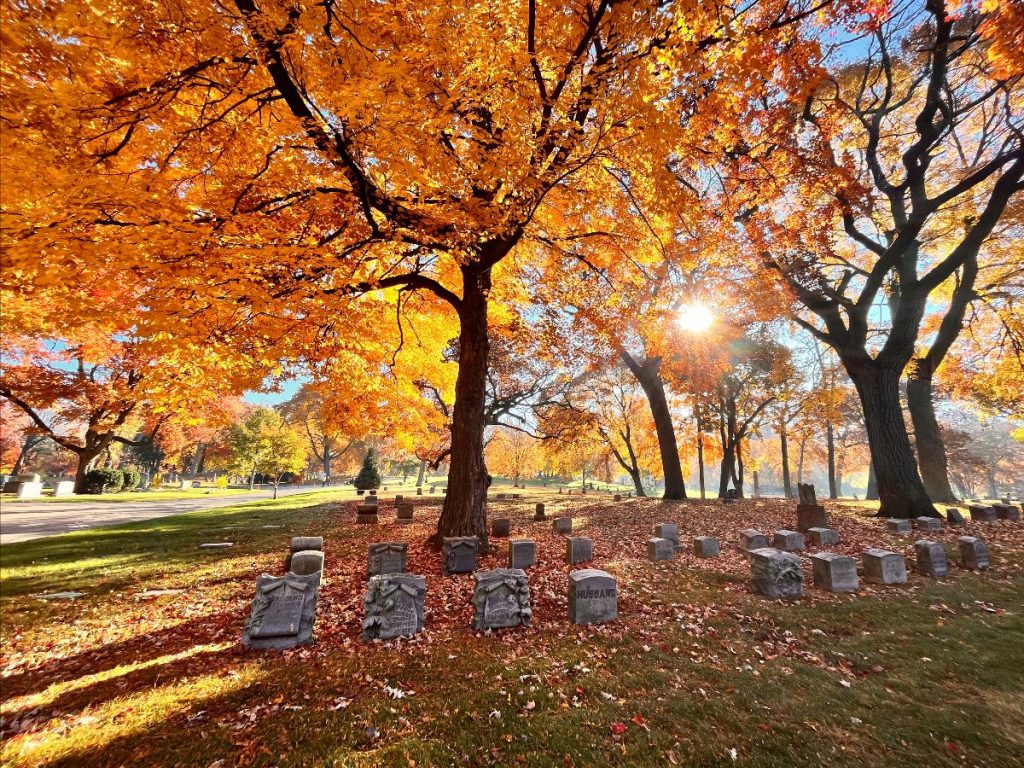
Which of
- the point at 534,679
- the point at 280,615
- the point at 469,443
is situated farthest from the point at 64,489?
the point at 534,679

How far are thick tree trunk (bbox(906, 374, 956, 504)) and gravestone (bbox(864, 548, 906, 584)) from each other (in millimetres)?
16024

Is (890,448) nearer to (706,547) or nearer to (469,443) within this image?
(706,547)

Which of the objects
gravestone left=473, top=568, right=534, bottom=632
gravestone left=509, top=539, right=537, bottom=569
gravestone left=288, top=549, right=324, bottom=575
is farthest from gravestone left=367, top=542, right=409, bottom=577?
gravestone left=473, top=568, right=534, bottom=632

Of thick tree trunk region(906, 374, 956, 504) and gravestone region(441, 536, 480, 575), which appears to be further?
thick tree trunk region(906, 374, 956, 504)

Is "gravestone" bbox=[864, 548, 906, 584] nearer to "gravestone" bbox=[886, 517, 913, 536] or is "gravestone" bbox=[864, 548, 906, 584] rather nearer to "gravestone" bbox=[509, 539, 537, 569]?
"gravestone" bbox=[886, 517, 913, 536]

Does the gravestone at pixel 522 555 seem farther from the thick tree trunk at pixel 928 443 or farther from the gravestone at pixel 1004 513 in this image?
the thick tree trunk at pixel 928 443

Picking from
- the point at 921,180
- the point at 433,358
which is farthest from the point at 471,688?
the point at 921,180

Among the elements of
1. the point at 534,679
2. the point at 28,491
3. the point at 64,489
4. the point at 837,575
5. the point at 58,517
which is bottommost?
the point at 64,489

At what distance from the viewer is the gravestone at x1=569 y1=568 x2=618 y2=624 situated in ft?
18.4

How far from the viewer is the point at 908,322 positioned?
12.6m

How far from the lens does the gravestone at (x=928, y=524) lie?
10.3m

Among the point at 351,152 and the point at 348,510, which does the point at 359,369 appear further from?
the point at 348,510

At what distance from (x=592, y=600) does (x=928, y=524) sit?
10826mm

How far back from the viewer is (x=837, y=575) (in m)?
6.80
